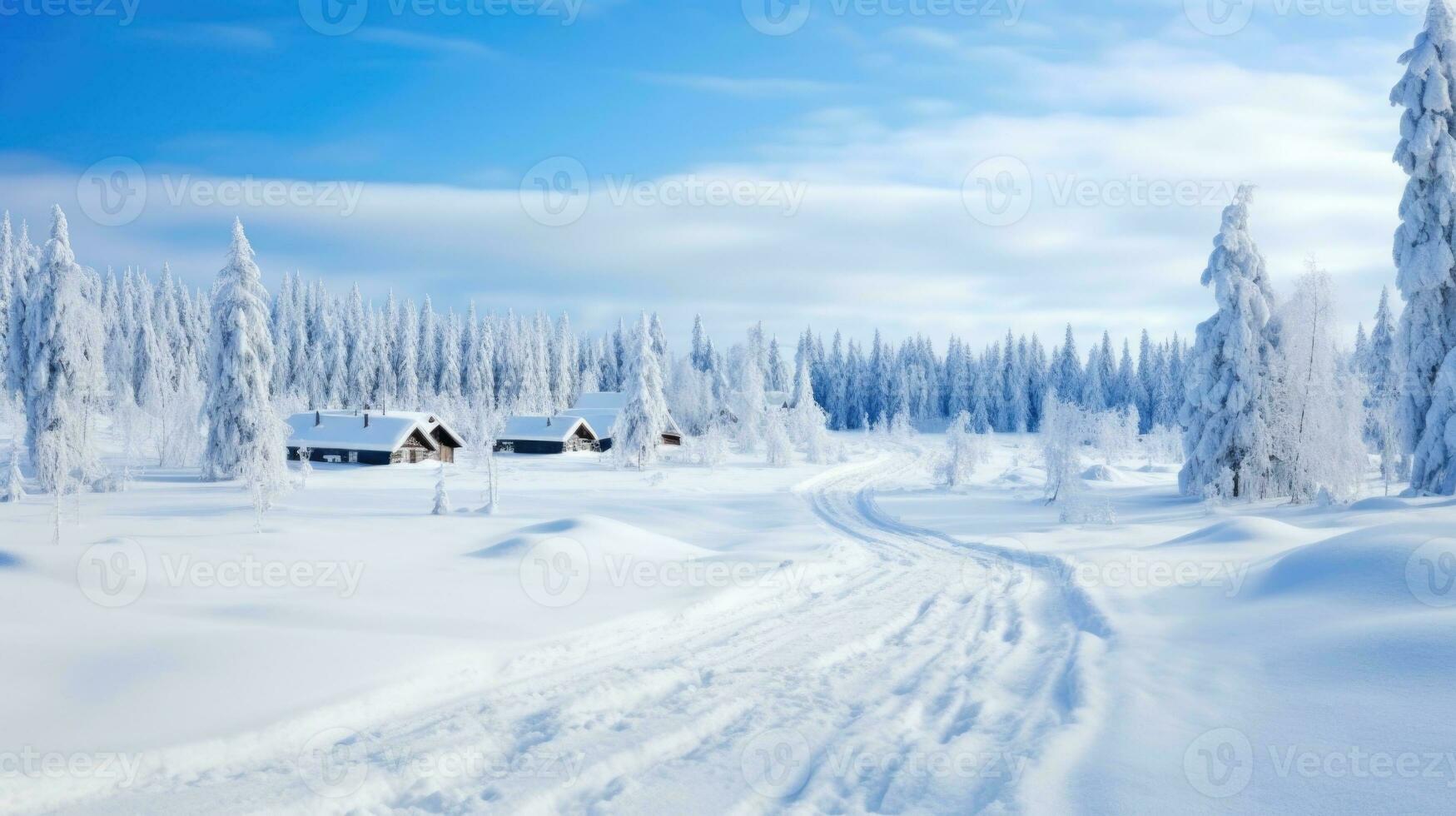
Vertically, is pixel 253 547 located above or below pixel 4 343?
below

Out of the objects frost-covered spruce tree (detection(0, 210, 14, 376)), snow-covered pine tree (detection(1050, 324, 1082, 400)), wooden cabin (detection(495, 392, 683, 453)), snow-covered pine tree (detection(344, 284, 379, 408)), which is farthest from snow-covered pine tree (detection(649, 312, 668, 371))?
frost-covered spruce tree (detection(0, 210, 14, 376))

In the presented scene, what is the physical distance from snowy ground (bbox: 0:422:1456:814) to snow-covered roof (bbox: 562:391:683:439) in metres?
50.3

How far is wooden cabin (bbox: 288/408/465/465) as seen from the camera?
55031mm

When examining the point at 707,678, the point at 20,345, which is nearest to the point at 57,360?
the point at 20,345

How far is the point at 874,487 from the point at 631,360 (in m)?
22.5

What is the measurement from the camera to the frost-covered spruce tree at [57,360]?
34969mm

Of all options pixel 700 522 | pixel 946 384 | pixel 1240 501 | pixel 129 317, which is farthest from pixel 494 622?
pixel 946 384

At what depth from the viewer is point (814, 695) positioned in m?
9.09

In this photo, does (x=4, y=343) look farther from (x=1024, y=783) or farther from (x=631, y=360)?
(x=1024, y=783)

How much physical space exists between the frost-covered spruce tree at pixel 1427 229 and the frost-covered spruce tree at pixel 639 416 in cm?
4280

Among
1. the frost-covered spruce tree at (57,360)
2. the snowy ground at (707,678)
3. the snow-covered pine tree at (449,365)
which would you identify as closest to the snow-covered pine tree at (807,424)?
the snow-covered pine tree at (449,365)
